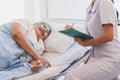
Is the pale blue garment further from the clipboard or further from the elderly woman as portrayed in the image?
the clipboard

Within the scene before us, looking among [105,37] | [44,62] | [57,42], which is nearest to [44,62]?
[44,62]

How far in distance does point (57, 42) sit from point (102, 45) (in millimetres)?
914

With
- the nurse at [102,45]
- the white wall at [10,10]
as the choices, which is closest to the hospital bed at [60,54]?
the nurse at [102,45]

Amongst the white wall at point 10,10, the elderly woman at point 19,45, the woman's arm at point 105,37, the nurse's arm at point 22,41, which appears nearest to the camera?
the woman's arm at point 105,37

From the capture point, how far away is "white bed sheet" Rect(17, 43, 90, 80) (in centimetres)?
179

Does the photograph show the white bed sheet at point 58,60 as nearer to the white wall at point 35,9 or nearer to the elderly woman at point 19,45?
the elderly woman at point 19,45

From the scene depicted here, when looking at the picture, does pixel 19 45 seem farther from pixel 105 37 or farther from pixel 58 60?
pixel 105 37

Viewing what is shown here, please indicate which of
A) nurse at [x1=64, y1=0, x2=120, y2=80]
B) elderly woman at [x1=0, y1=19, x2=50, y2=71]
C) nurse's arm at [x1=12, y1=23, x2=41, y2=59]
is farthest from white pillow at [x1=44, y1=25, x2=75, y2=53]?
nurse at [x1=64, y1=0, x2=120, y2=80]

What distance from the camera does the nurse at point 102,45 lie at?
1501 mm

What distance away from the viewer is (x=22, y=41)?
212 centimetres

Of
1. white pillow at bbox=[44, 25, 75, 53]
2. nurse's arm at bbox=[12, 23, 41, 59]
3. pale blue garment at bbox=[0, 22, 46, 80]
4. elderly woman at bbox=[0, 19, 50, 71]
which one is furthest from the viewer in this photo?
white pillow at bbox=[44, 25, 75, 53]

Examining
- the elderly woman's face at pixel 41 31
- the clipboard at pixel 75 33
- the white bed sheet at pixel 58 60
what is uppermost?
the clipboard at pixel 75 33

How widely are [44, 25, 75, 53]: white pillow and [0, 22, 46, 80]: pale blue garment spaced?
1.22ft

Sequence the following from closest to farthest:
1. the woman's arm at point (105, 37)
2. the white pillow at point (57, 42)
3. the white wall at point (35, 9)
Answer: the woman's arm at point (105, 37)
the white pillow at point (57, 42)
the white wall at point (35, 9)
